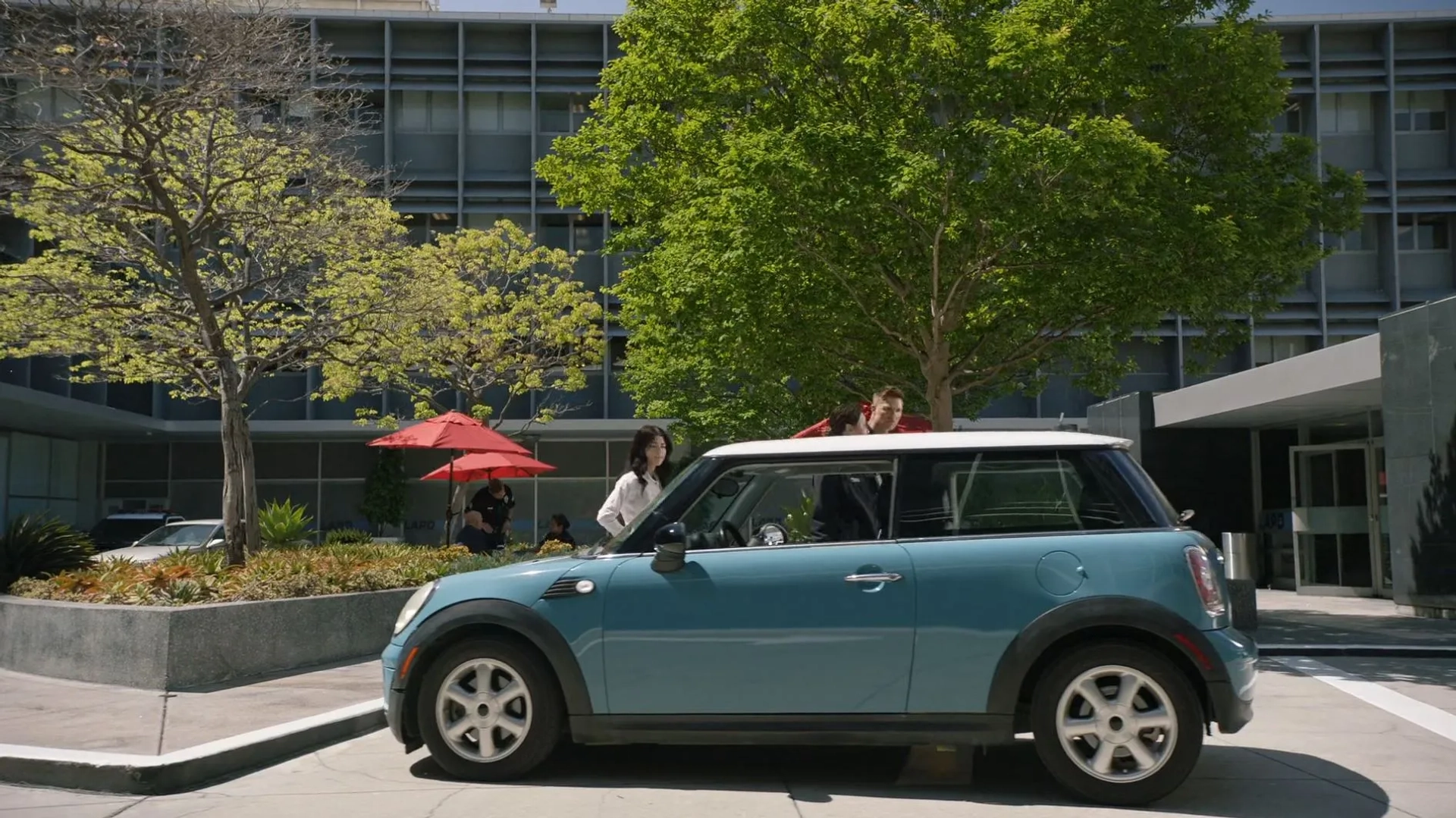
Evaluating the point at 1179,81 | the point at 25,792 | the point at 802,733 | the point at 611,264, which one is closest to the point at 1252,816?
the point at 802,733

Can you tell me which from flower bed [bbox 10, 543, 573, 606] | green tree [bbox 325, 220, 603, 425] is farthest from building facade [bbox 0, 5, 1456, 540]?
flower bed [bbox 10, 543, 573, 606]

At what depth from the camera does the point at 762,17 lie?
1672 centimetres

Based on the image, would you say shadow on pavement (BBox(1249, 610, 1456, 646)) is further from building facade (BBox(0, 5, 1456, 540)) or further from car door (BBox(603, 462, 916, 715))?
building facade (BBox(0, 5, 1456, 540))

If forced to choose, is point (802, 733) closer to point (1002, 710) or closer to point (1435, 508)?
point (1002, 710)

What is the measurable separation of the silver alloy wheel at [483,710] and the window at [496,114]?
34273 millimetres

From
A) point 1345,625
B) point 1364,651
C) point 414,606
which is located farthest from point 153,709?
point 1345,625

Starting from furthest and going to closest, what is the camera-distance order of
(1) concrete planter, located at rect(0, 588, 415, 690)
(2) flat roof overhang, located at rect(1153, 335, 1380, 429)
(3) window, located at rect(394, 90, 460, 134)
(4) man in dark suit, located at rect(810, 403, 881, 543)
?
(3) window, located at rect(394, 90, 460, 134) < (2) flat roof overhang, located at rect(1153, 335, 1380, 429) < (1) concrete planter, located at rect(0, 588, 415, 690) < (4) man in dark suit, located at rect(810, 403, 881, 543)

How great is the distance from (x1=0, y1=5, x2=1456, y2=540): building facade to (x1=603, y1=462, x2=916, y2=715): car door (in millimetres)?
30935

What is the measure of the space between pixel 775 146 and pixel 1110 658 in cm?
1024

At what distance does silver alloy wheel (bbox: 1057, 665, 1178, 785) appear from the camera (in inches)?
244

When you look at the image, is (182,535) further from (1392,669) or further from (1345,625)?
(1392,669)

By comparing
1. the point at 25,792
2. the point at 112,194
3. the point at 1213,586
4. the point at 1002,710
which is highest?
the point at 112,194

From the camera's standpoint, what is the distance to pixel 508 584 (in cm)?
671

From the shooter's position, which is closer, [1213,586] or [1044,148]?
[1213,586]
